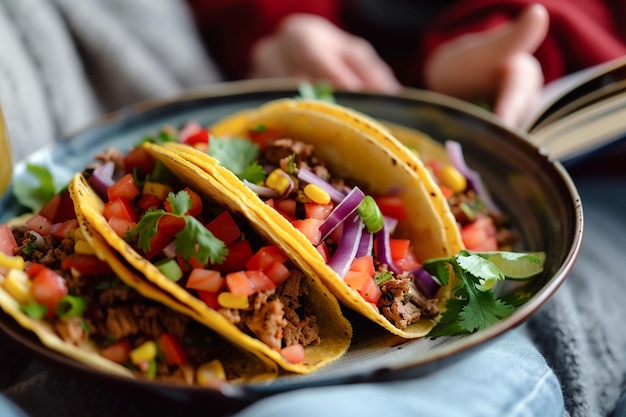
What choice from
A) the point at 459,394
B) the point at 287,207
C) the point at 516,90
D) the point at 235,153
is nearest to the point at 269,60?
the point at 516,90

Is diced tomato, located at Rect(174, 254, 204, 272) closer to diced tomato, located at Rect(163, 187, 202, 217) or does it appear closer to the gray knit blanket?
diced tomato, located at Rect(163, 187, 202, 217)

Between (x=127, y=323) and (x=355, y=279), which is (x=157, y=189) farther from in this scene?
(x=355, y=279)

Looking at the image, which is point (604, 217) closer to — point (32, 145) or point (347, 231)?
point (347, 231)

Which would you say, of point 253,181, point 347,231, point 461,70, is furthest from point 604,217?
point 253,181

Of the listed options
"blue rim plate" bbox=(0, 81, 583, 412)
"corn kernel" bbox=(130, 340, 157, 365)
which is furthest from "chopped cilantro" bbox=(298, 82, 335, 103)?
"corn kernel" bbox=(130, 340, 157, 365)

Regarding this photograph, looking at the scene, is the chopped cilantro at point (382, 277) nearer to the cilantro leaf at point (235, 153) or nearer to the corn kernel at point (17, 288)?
the cilantro leaf at point (235, 153)

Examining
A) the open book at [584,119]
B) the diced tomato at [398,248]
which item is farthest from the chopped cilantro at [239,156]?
the open book at [584,119]
